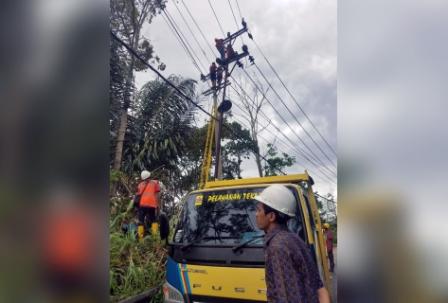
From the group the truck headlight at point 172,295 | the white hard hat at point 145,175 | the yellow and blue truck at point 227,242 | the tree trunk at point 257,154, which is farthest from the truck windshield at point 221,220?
the tree trunk at point 257,154

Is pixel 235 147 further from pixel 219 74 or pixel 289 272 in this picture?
pixel 289 272

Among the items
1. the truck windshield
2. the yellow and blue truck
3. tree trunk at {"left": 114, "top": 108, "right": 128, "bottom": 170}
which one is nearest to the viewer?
the yellow and blue truck

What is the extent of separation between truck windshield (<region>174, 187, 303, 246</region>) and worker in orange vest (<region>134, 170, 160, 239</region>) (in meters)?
0.40

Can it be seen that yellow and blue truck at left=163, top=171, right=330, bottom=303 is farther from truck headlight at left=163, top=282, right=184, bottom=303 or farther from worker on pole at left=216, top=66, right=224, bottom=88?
worker on pole at left=216, top=66, right=224, bottom=88

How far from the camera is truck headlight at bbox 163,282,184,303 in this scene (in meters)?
1.99

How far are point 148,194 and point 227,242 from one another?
3.04ft

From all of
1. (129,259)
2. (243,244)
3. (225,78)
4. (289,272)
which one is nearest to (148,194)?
(129,259)

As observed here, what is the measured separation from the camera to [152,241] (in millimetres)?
2848

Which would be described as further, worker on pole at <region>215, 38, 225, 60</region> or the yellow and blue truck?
worker on pole at <region>215, 38, 225, 60</region>

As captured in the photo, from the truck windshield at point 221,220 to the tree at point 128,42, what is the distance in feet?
1.89

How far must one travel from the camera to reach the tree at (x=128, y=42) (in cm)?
219

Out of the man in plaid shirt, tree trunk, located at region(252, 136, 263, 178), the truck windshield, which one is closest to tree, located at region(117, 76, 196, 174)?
the truck windshield

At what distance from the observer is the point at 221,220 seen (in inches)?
85.7
